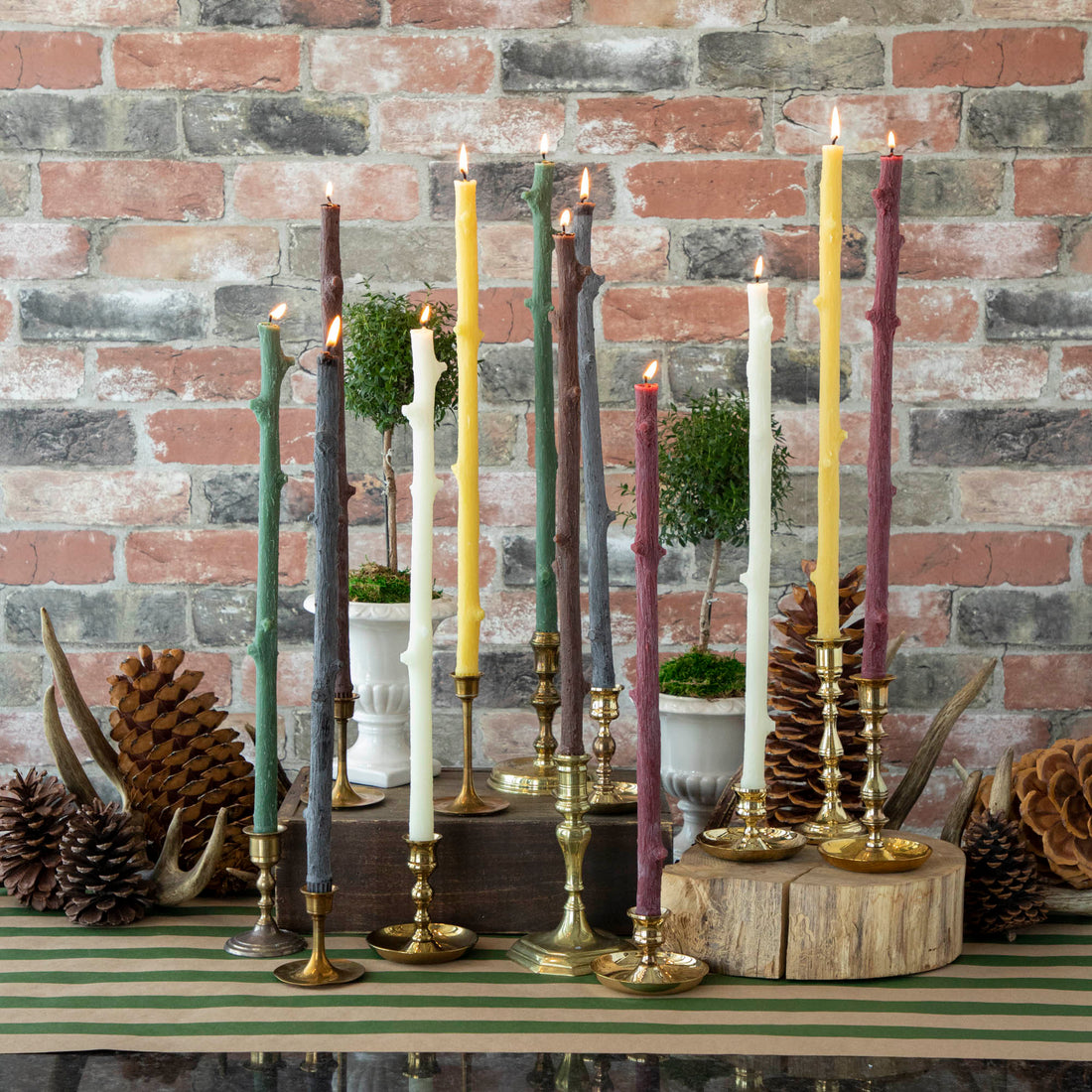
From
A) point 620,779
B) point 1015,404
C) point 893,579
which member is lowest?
point 620,779

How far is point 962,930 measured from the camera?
0.96m

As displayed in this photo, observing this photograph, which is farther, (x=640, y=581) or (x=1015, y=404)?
(x=1015, y=404)

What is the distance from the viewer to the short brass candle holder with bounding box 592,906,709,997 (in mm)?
822

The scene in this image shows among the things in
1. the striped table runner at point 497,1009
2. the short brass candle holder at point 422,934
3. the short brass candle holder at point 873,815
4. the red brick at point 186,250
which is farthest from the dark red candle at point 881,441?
the red brick at point 186,250

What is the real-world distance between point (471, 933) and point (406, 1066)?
0.59 feet

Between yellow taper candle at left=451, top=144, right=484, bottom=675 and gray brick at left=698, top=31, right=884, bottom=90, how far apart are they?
0.47 m

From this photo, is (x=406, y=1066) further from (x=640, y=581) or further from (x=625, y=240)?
(x=625, y=240)

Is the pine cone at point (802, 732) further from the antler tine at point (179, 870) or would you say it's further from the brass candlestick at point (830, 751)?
the antler tine at point (179, 870)

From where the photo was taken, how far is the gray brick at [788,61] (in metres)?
1.29

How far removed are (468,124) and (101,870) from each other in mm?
784

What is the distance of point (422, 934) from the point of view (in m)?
0.89

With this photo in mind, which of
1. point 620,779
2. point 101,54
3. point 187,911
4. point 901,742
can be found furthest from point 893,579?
point 101,54

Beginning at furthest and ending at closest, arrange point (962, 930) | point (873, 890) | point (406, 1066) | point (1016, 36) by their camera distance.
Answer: point (1016, 36) → point (962, 930) → point (873, 890) → point (406, 1066)

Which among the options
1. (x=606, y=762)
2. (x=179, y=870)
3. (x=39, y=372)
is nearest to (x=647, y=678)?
(x=606, y=762)
